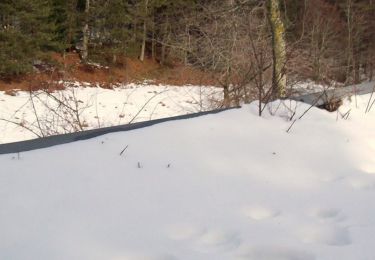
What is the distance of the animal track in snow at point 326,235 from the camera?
7.16 feet

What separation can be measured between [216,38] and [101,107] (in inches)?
280

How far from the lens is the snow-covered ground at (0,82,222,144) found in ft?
24.0

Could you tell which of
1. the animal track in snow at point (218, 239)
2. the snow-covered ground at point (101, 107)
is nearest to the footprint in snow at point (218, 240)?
the animal track in snow at point (218, 239)

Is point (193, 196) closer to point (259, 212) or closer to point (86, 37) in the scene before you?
point (259, 212)

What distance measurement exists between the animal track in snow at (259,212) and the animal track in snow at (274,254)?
35 centimetres

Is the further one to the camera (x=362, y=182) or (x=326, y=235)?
(x=362, y=182)

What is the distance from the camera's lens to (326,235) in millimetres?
2254

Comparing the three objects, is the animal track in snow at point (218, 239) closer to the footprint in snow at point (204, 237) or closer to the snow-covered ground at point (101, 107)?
the footprint in snow at point (204, 237)

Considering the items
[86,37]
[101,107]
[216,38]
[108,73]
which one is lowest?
[101,107]

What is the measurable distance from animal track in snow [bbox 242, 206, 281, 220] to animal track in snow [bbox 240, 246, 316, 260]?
35 centimetres

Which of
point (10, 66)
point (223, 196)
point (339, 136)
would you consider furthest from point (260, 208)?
point (10, 66)

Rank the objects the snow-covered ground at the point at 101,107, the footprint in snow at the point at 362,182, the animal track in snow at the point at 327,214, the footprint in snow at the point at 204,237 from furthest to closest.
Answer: the snow-covered ground at the point at 101,107 < the footprint in snow at the point at 362,182 < the animal track in snow at the point at 327,214 < the footprint in snow at the point at 204,237

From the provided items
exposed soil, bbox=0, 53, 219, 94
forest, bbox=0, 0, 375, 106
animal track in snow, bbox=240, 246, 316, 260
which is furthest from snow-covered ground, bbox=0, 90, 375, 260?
exposed soil, bbox=0, 53, 219, 94

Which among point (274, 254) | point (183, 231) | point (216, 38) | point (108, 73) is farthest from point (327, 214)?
point (108, 73)
